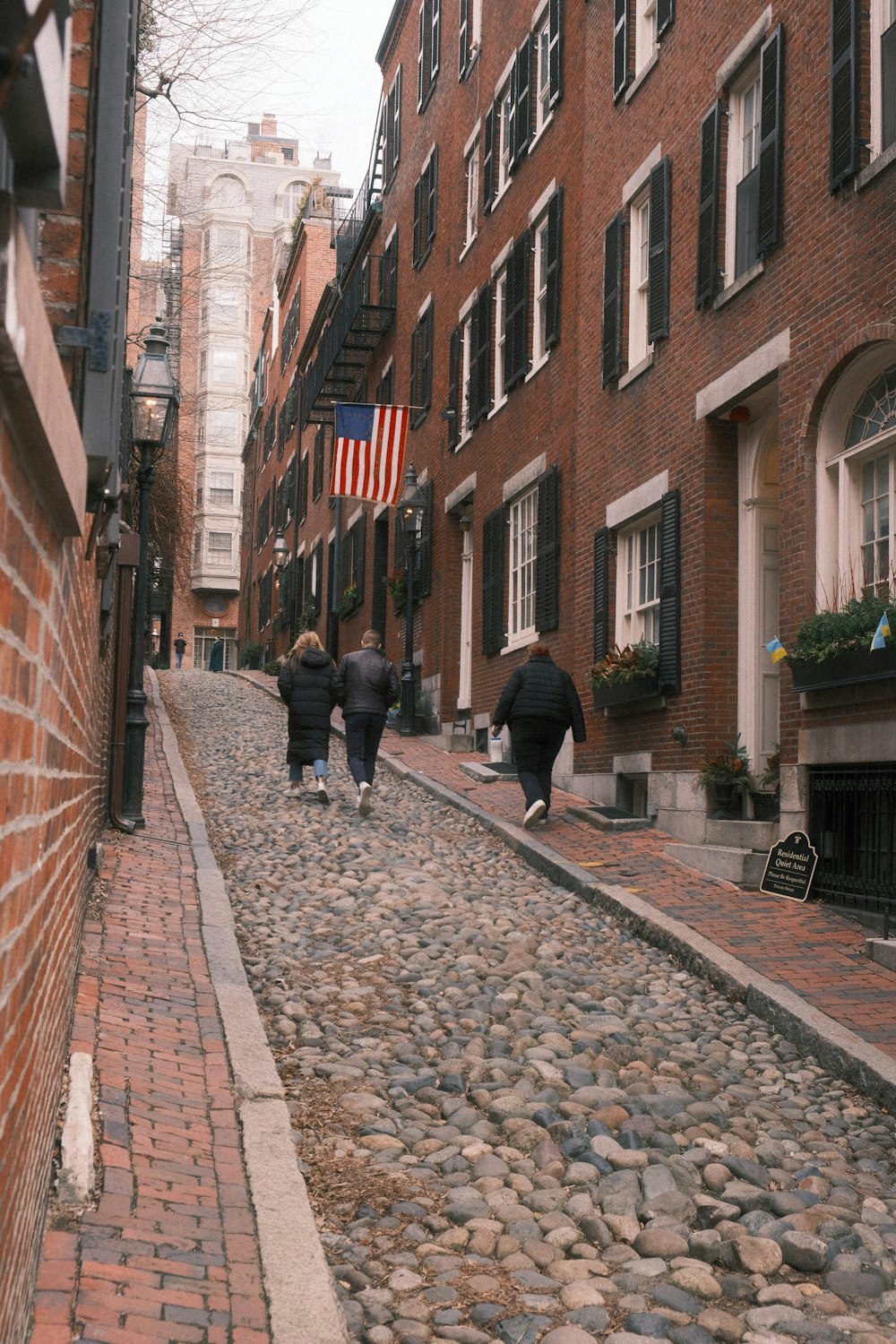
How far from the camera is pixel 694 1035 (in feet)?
22.5

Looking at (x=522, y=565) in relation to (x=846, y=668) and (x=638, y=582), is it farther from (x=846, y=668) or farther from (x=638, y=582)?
(x=846, y=668)

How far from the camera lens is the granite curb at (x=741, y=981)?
19.9 ft

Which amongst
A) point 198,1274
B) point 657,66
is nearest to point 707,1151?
point 198,1274

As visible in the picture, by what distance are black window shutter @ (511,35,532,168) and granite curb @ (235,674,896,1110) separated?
10468 mm

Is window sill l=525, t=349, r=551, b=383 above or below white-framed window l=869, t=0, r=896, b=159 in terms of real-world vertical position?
above

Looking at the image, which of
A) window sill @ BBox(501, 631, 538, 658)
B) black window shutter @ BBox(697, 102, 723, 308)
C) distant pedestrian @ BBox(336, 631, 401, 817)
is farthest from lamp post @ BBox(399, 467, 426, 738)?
black window shutter @ BBox(697, 102, 723, 308)

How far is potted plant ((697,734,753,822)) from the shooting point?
11562 millimetres

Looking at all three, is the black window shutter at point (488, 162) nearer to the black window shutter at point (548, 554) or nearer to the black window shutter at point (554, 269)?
the black window shutter at point (554, 269)

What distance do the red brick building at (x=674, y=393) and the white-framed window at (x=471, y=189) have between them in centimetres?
8

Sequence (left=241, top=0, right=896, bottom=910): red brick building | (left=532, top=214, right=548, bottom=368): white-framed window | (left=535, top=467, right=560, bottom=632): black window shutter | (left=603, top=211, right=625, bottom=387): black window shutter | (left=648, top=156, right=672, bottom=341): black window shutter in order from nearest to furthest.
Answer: (left=241, top=0, right=896, bottom=910): red brick building → (left=648, top=156, right=672, bottom=341): black window shutter → (left=603, top=211, right=625, bottom=387): black window shutter → (left=535, top=467, right=560, bottom=632): black window shutter → (left=532, top=214, right=548, bottom=368): white-framed window

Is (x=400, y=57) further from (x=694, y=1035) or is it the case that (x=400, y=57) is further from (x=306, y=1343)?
(x=306, y=1343)

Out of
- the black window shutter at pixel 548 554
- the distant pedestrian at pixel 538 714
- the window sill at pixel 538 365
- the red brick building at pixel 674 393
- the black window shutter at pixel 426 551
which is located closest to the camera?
the red brick building at pixel 674 393

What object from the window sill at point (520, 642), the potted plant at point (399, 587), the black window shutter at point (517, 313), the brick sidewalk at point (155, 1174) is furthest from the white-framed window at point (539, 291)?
the brick sidewalk at point (155, 1174)

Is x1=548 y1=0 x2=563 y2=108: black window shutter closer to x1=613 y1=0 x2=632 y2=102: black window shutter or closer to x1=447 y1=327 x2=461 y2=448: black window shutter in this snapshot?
x1=613 y1=0 x2=632 y2=102: black window shutter
